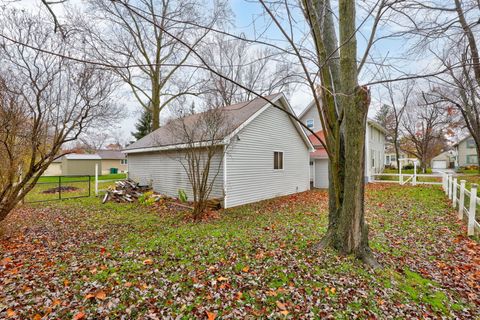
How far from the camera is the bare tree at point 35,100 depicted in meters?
5.56

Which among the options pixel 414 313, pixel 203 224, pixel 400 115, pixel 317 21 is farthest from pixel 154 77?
pixel 400 115

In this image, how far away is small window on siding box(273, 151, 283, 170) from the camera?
1216cm

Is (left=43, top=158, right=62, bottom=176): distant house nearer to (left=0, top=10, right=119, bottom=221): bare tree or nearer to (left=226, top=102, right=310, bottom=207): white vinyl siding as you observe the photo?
(left=0, top=10, right=119, bottom=221): bare tree

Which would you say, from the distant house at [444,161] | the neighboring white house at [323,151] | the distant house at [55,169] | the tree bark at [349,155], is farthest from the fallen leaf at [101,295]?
the distant house at [444,161]

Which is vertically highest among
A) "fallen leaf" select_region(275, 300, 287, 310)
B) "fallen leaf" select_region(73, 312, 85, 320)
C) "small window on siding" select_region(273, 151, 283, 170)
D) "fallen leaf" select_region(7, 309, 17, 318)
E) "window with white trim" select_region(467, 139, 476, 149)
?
"window with white trim" select_region(467, 139, 476, 149)

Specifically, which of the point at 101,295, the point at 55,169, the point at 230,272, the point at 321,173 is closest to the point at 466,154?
the point at 321,173

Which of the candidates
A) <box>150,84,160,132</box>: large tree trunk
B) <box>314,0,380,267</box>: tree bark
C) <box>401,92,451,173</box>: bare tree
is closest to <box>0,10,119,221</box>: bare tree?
<box>314,0,380,267</box>: tree bark

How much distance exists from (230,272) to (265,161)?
8001 mm

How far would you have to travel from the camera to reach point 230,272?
3822 mm

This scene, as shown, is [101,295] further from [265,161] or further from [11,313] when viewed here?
[265,161]

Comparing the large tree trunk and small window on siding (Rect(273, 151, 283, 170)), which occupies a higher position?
the large tree trunk

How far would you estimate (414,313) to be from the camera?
2953mm

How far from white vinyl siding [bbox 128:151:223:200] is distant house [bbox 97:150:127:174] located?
22.0 m

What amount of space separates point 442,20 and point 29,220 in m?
13.3
